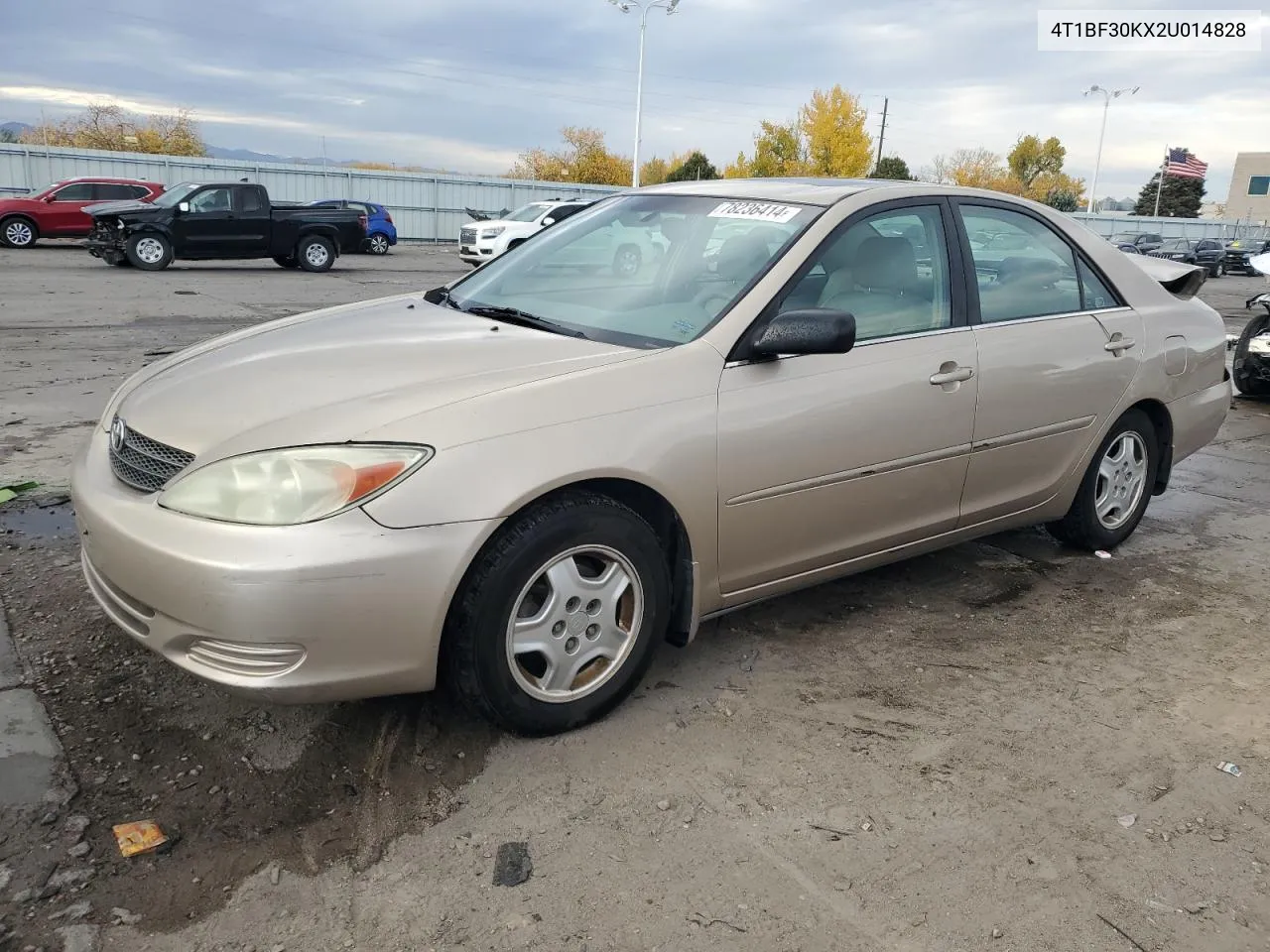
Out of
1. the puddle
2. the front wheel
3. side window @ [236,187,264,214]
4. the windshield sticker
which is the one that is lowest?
the puddle

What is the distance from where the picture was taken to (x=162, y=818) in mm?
2582

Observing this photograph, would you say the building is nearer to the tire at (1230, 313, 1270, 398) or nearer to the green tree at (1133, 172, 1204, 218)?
the green tree at (1133, 172, 1204, 218)

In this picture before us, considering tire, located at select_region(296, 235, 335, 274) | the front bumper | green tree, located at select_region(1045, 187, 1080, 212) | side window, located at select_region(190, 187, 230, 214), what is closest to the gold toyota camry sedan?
the front bumper

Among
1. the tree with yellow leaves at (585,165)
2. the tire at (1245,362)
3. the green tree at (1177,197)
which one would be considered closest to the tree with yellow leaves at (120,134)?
the tree with yellow leaves at (585,165)

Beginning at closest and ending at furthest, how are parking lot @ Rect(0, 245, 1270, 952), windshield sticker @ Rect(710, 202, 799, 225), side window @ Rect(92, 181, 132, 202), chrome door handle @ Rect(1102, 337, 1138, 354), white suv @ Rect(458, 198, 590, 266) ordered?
parking lot @ Rect(0, 245, 1270, 952), windshield sticker @ Rect(710, 202, 799, 225), chrome door handle @ Rect(1102, 337, 1138, 354), side window @ Rect(92, 181, 132, 202), white suv @ Rect(458, 198, 590, 266)

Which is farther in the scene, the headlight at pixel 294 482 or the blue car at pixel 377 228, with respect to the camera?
the blue car at pixel 377 228

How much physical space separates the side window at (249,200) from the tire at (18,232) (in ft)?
19.8

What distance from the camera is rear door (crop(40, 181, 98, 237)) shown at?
73.7ft

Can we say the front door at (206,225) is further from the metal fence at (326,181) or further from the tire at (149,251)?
the metal fence at (326,181)

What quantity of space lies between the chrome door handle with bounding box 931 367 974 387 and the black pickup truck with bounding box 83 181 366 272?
18119 mm

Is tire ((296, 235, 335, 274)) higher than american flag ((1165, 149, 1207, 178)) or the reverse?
the reverse

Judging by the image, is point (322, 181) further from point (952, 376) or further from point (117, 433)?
point (952, 376)

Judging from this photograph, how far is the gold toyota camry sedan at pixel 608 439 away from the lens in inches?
102

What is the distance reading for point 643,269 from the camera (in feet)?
12.2
